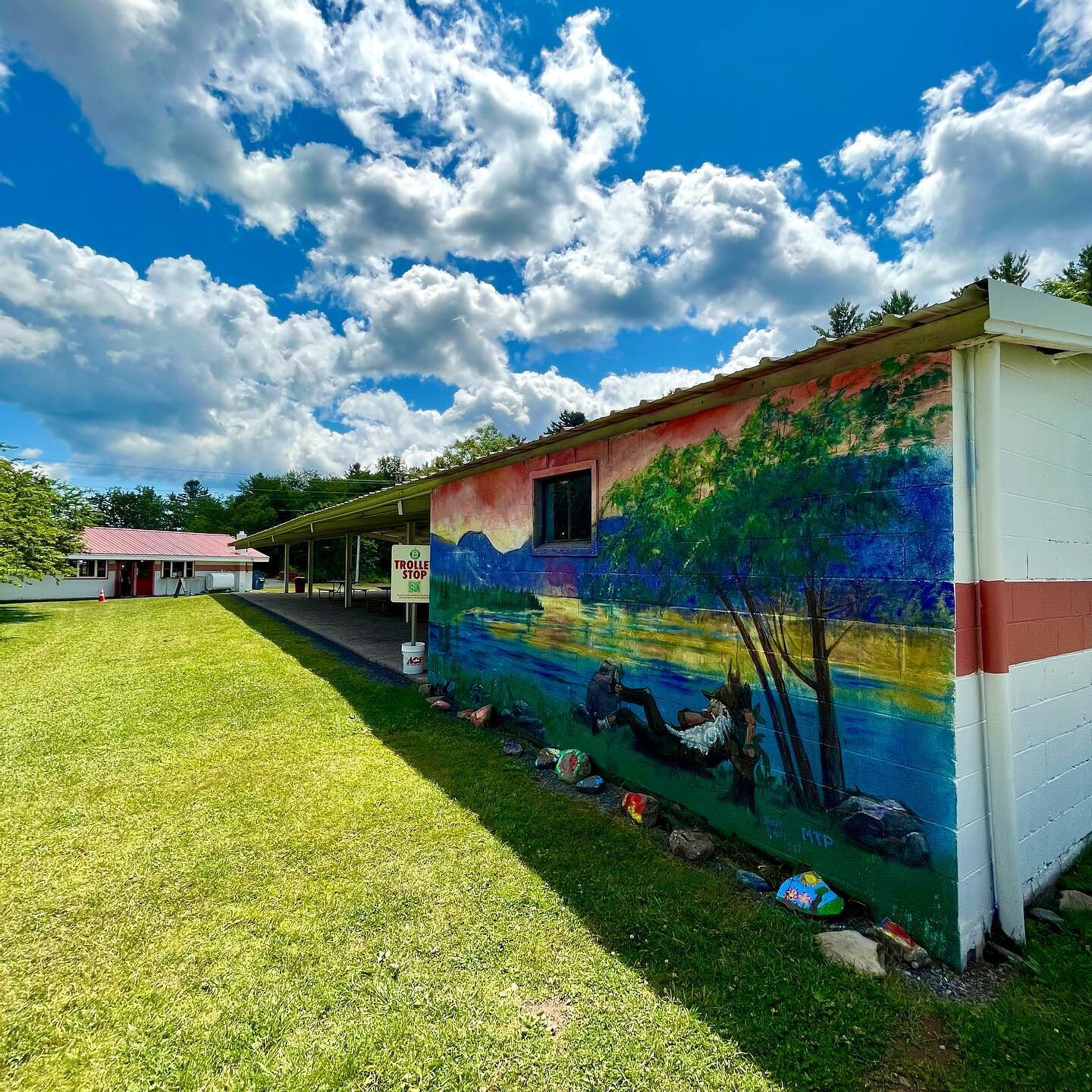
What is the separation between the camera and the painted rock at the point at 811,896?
2.93 m

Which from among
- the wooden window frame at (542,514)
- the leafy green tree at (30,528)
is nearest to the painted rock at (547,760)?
the wooden window frame at (542,514)

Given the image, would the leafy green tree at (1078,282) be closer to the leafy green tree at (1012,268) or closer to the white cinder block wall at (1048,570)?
the leafy green tree at (1012,268)

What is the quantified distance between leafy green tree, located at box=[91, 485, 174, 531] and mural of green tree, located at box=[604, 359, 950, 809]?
276ft

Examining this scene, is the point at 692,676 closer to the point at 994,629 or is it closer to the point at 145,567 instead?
the point at 994,629

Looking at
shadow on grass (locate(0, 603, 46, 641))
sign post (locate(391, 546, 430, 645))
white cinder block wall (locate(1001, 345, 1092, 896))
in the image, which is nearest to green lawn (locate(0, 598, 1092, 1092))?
white cinder block wall (locate(1001, 345, 1092, 896))

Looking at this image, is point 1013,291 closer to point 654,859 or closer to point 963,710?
point 963,710

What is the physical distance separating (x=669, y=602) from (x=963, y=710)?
189 cm

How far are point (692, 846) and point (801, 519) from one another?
7.50 ft

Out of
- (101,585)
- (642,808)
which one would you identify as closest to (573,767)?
(642,808)

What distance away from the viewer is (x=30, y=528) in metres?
16.3

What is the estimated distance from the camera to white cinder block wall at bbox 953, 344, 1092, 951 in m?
2.69

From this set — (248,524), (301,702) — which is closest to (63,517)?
(301,702)

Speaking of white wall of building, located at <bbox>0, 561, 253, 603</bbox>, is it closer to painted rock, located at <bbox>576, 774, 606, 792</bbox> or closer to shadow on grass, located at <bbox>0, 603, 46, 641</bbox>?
shadow on grass, located at <bbox>0, 603, 46, 641</bbox>

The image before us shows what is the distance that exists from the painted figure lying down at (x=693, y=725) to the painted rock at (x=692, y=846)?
37 centimetres
